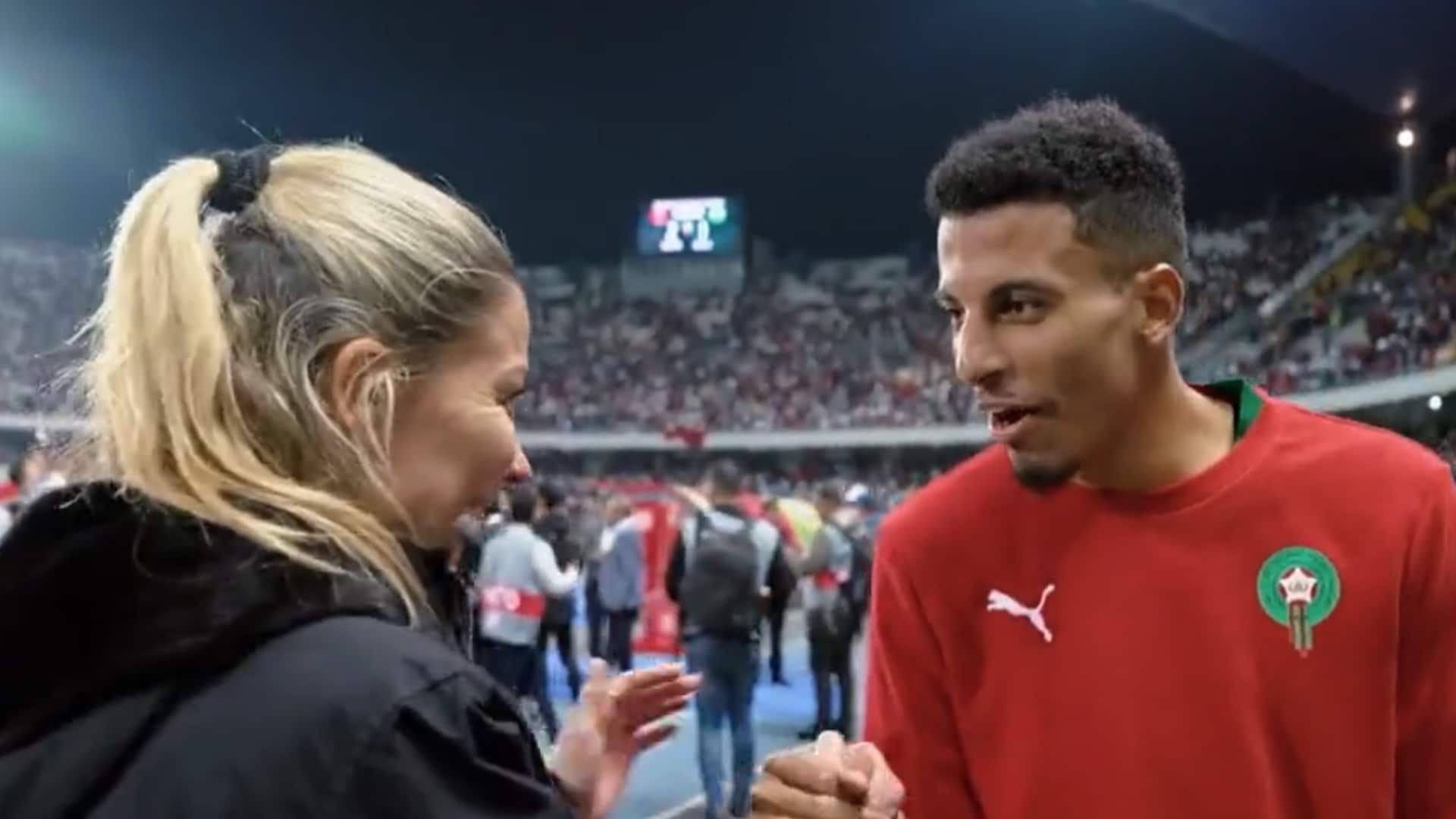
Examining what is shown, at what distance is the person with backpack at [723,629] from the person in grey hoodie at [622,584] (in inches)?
110

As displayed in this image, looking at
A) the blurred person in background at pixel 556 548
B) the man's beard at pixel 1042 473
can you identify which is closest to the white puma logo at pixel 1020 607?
the man's beard at pixel 1042 473

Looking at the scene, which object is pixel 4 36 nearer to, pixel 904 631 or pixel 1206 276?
pixel 1206 276

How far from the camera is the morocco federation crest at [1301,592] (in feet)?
5.26

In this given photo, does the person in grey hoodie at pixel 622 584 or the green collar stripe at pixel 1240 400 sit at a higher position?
the green collar stripe at pixel 1240 400

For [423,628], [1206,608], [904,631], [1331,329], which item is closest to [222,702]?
[423,628]

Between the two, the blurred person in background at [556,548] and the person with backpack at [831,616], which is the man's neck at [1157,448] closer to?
the blurred person in background at [556,548]

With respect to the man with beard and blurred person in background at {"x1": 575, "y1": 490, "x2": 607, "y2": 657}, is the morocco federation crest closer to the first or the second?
the man with beard

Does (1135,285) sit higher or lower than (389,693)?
higher

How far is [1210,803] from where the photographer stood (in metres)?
1.58

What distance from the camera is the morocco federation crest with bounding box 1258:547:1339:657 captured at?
5.26 ft

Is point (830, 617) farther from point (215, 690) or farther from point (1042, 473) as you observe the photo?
point (215, 690)

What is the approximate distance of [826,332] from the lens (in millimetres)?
32938

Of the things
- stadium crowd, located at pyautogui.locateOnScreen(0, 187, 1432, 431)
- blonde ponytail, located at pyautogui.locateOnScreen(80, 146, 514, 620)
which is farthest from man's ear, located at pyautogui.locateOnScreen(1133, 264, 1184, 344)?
stadium crowd, located at pyautogui.locateOnScreen(0, 187, 1432, 431)

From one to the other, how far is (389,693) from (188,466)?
232 mm
